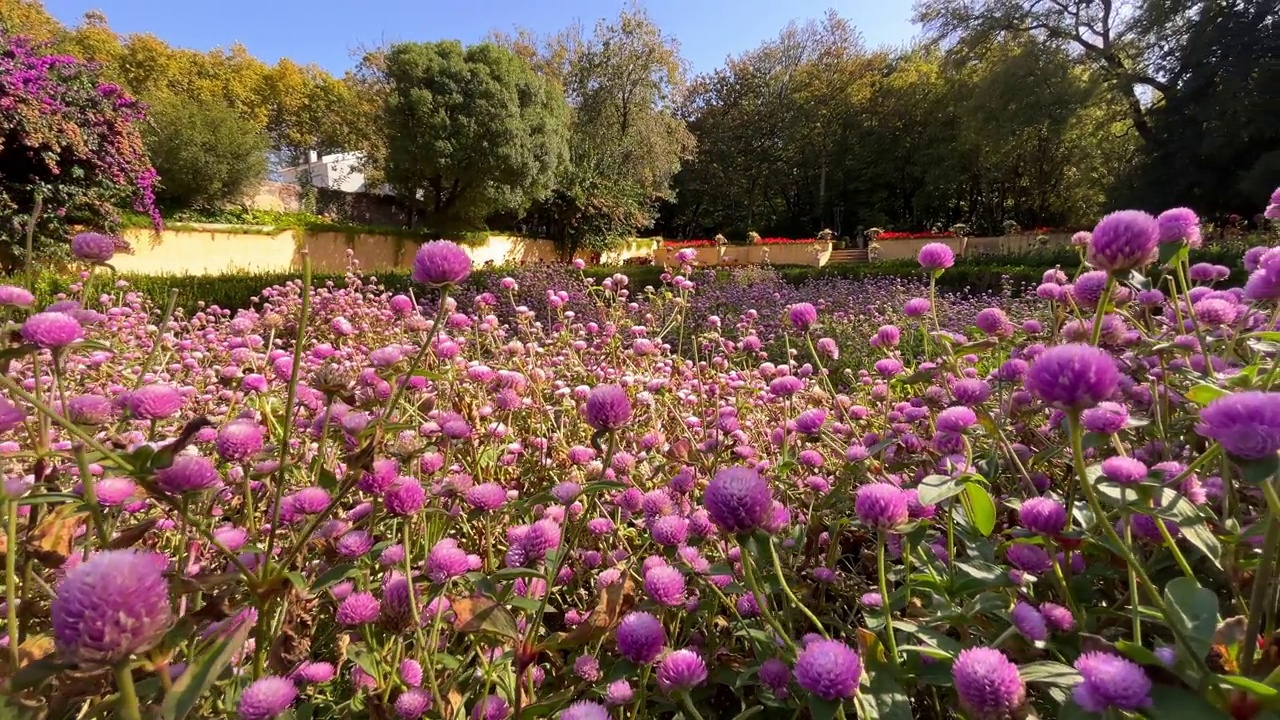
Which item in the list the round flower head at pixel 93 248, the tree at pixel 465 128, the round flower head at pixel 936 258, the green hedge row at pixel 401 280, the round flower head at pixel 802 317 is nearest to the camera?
the round flower head at pixel 93 248

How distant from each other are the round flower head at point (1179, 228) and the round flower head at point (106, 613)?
1459mm

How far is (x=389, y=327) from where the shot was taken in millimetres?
3982

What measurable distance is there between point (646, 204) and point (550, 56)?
570 cm

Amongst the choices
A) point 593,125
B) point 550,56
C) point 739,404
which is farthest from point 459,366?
point 550,56

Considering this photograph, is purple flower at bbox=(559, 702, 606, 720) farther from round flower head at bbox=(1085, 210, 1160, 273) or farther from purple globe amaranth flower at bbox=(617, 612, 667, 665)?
round flower head at bbox=(1085, 210, 1160, 273)

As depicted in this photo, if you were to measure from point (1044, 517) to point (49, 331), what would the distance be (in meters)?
1.50

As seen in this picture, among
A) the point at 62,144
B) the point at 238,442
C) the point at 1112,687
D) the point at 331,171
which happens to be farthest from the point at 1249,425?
the point at 331,171

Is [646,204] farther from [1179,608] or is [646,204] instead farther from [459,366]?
[1179,608]

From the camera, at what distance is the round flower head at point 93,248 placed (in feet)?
4.37

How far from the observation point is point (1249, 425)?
2.01 ft

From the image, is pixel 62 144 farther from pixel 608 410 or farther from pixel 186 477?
pixel 608 410

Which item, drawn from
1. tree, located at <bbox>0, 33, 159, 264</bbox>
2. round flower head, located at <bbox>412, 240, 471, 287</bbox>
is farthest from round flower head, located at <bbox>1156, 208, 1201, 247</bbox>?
tree, located at <bbox>0, 33, 159, 264</bbox>

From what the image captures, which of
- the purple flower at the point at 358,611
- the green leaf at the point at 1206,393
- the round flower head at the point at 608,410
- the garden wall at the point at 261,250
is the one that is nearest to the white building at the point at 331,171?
the garden wall at the point at 261,250

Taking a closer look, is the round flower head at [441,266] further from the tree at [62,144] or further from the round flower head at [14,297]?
the tree at [62,144]
